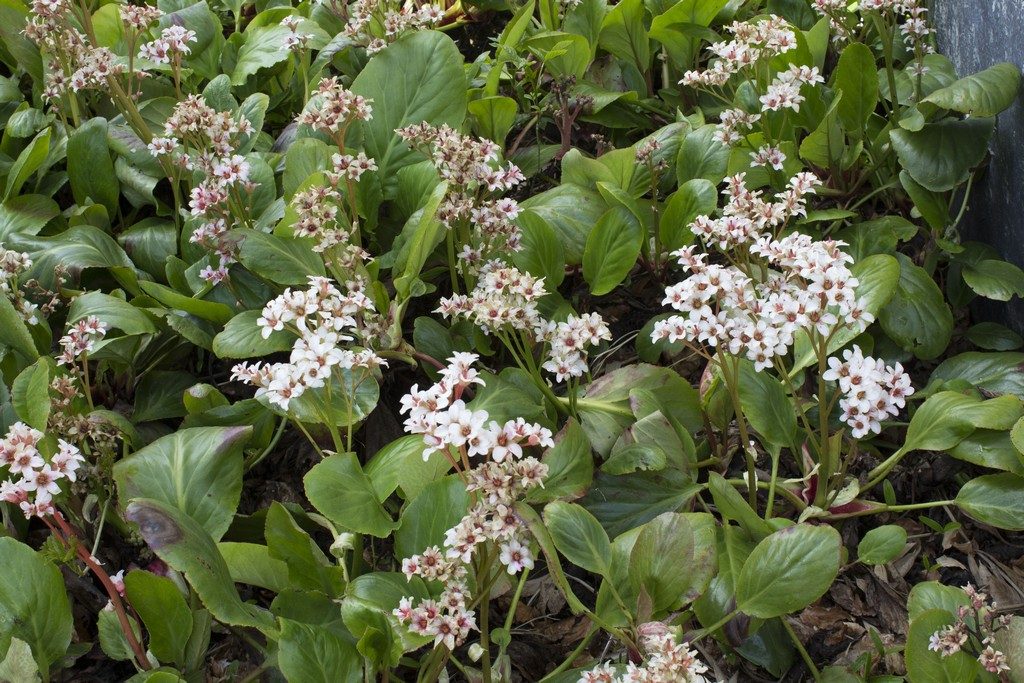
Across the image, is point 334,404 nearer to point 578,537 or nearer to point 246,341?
point 246,341

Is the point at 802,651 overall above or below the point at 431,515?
below

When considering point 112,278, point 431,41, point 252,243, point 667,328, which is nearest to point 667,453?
point 667,328

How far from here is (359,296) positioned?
79.3 inches

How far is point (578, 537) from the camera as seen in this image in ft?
5.98

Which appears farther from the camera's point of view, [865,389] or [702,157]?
[702,157]

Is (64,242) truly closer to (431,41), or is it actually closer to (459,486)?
(431,41)

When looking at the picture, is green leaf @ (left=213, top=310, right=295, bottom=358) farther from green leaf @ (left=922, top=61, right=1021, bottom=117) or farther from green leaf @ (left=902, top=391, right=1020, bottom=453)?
green leaf @ (left=922, top=61, right=1021, bottom=117)

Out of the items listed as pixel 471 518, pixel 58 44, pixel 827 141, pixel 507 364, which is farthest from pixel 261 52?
pixel 471 518

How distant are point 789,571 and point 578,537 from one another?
0.39 metres

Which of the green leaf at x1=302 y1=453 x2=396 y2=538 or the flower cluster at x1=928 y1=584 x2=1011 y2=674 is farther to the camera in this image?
the green leaf at x1=302 y1=453 x2=396 y2=538

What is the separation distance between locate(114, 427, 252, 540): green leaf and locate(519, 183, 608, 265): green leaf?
3.57 ft

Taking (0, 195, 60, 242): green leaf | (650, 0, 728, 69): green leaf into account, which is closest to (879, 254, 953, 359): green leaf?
(650, 0, 728, 69): green leaf

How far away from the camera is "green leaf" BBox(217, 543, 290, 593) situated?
198 centimetres

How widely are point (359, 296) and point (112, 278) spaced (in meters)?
1.21
